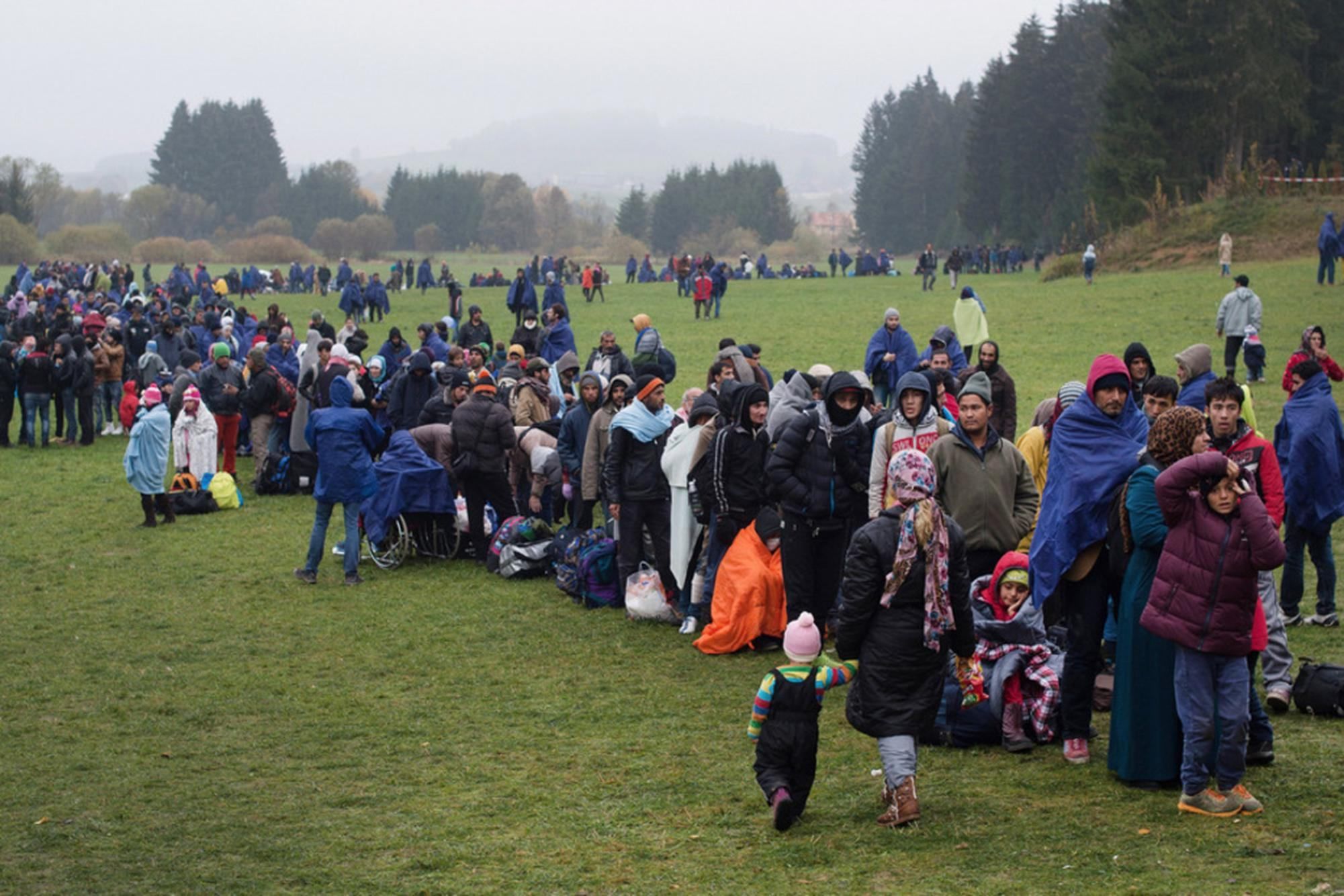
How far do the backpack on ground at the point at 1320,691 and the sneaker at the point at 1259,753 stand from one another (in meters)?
1.00

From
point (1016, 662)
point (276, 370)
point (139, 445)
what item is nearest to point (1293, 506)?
point (1016, 662)

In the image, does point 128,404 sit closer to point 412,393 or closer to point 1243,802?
point 412,393

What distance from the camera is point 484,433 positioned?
1310 centimetres

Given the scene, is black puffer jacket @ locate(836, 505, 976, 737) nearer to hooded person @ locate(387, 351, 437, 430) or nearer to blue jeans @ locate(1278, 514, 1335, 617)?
blue jeans @ locate(1278, 514, 1335, 617)

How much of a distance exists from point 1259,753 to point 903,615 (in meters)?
Result: 2.05

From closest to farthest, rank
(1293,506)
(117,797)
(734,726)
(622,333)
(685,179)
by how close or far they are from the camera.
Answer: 1. (117,797)
2. (734,726)
3. (1293,506)
4. (622,333)
5. (685,179)

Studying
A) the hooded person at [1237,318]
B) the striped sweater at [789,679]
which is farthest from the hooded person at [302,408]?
the hooded person at [1237,318]

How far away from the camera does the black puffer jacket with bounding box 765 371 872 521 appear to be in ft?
32.2

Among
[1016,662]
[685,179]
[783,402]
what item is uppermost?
[685,179]

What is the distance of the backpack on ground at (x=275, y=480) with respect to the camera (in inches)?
714

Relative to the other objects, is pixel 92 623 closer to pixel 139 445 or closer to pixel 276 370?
pixel 139 445

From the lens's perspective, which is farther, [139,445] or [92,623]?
[139,445]

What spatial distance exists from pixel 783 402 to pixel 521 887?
4772 millimetres

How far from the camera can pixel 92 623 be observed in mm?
12055
